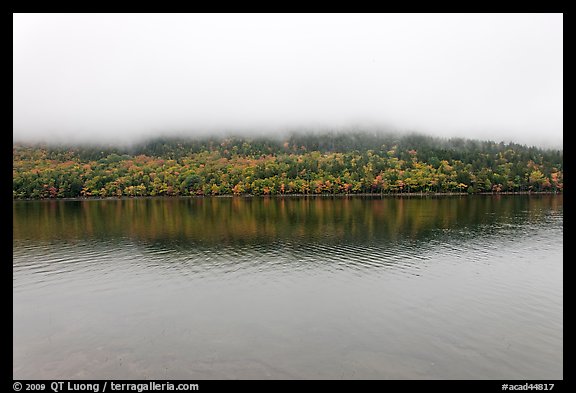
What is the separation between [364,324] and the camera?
83.4ft

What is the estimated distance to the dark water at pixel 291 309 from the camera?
65.9 feet

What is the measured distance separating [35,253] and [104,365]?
37.2m

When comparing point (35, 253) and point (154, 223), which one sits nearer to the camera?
point (35, 253)

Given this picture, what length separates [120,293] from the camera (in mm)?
33312

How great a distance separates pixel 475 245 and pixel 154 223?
211 ft

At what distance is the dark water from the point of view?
2008 cm

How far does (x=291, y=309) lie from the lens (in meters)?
28.5

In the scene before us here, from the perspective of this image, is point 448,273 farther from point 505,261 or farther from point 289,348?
point 289,348

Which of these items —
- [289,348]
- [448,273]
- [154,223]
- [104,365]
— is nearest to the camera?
[104,365]
